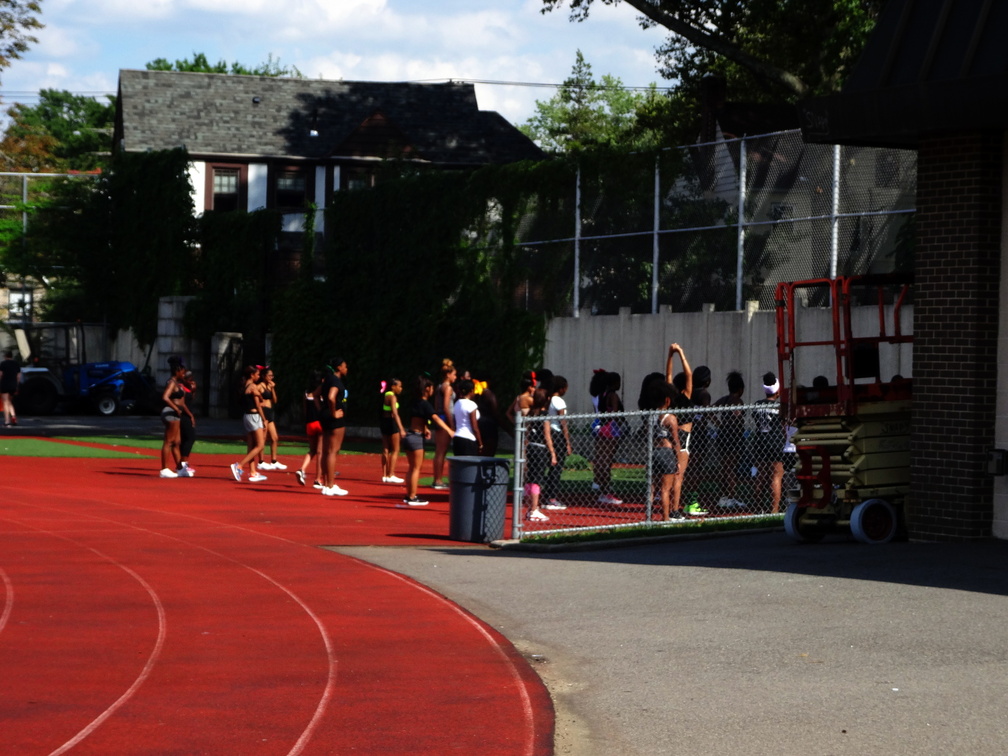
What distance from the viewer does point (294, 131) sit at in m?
56.5

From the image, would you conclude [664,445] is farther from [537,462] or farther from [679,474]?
[537,462]

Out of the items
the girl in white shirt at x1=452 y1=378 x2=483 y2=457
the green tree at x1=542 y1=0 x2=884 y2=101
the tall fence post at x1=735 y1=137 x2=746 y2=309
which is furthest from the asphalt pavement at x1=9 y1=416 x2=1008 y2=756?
the green tree at x1=542 y1=0 x2=884 y2=101

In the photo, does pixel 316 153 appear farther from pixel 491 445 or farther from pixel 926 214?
pixel 926 214

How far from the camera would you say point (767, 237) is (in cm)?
2388

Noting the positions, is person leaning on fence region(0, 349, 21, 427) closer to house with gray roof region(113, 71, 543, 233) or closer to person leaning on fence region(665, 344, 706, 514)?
person leaning on fence region(665, 344, 706, 514)

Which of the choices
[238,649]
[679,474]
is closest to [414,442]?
[679,474]

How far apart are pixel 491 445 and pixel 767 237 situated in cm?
684

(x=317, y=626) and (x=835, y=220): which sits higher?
(x=835, y=220)

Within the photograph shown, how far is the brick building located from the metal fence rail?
3.02 metres

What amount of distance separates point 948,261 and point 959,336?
733 millimetres

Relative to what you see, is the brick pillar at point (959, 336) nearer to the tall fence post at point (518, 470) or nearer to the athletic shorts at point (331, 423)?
the tall fence post at point (518, 470)

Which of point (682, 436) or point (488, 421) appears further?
point (488, 421)

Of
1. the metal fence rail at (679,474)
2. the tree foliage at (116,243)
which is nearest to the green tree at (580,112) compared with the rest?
the tree foliage at (116,243)

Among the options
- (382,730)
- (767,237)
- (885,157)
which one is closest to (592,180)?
(767,237)
